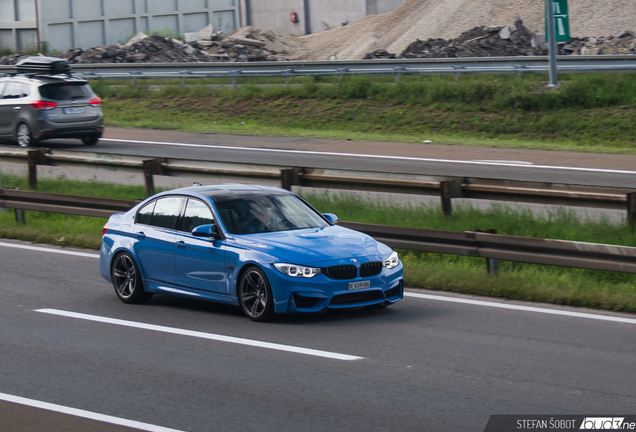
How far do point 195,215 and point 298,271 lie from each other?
1690 mm

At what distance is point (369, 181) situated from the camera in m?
13.1

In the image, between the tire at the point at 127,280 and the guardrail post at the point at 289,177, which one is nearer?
the tire at the point at 127,280

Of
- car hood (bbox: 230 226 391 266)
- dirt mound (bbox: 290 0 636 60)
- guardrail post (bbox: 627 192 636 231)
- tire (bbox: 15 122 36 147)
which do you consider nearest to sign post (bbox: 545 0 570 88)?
dirt mound (bbox: 290 0 636 60)

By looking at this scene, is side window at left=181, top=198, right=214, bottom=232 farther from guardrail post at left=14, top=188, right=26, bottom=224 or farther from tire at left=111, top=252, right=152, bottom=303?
guardrail post at left=14, top=188, right=26, bottom=224

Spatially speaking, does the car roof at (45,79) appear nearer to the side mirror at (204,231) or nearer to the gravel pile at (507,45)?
the side mirror at (204,231)

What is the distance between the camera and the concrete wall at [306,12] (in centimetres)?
5194

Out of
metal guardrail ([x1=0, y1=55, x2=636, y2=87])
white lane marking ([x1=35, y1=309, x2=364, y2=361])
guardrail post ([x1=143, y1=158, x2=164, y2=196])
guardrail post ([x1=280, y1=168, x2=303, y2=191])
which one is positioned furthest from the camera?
metal guardrail ([x1=0, y1=55, x2=636, y2=87])

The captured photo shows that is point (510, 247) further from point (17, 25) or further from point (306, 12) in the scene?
point (17, 25)

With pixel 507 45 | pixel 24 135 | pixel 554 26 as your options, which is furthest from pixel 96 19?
pixel 554 26

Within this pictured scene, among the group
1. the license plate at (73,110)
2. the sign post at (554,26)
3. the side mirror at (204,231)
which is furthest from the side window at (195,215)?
the sign post at (554,26)

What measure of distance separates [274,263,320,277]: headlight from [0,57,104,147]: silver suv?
1608 cm

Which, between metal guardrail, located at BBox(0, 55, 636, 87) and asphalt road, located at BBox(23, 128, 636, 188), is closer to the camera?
asphalt road, located at BBox(23, 128, 636, 188)

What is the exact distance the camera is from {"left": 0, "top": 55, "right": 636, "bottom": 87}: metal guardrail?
87.5ft

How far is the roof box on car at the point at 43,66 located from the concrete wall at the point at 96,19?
28.1 metres
